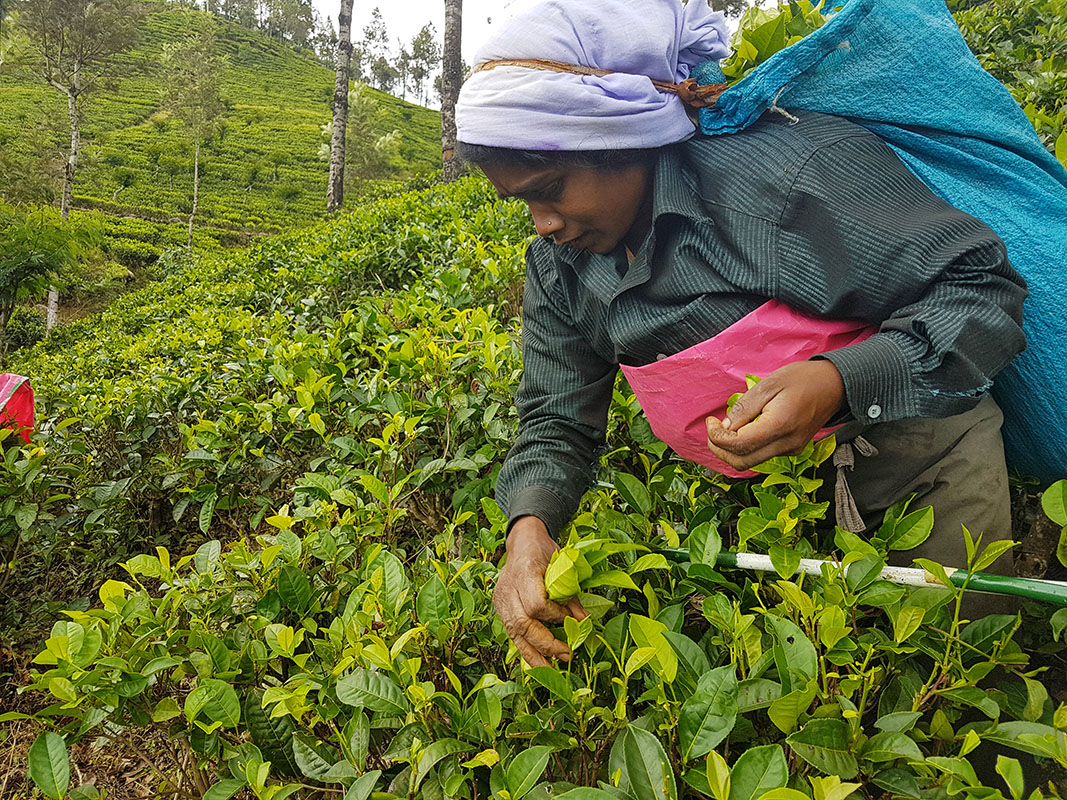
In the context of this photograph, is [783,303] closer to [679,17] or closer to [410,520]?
[679,17]

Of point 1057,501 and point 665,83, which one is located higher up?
point 665,83

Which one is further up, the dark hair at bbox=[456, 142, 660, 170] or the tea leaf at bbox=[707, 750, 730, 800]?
the dark hair at bbox=[456, 142, 660, 170]

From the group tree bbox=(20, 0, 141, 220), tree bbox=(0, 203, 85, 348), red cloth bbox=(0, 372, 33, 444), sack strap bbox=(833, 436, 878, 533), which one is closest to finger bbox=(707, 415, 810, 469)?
sack strap bbox=(833, 436, 878, 533)

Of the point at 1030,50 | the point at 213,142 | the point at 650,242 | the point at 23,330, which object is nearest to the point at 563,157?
Answer: the point at 650,242

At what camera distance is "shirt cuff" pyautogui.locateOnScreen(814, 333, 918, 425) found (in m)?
0.99

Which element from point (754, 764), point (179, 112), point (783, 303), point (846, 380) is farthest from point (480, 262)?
point (179, 112)

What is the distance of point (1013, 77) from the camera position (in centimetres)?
304

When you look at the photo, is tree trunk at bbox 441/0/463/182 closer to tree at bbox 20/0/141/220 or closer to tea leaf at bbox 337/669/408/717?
tea leaf at bbox 337/669/408/717

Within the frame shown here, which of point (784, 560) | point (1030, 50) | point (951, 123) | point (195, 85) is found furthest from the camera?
point (195, 85)

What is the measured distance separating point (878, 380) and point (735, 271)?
13.0 inches

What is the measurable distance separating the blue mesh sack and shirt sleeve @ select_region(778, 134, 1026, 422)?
10 cm

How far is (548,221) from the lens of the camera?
4.35ft

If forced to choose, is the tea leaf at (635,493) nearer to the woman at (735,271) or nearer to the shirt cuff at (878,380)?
the woman at (735,271)

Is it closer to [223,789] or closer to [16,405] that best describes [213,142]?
[16,405]
